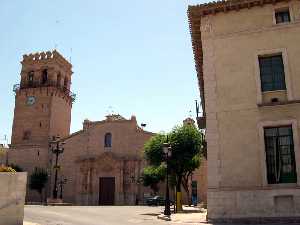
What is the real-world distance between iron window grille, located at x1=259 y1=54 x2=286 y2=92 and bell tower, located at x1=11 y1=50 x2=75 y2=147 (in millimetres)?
39038

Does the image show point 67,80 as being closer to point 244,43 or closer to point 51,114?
point 51,114

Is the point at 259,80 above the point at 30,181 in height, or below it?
above

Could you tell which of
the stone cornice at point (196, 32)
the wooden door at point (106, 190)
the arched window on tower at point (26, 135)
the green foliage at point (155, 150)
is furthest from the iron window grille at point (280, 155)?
the arched window on tower at point (26, 135)

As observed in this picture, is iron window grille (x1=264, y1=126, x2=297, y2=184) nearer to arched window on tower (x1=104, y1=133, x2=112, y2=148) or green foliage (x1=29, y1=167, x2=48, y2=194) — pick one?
arched window on tower (x1=104, y1=133, x2=112, y2=148)

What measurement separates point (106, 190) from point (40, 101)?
15478 mm

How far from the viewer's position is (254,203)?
1477 cm

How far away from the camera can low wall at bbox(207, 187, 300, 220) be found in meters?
14.4

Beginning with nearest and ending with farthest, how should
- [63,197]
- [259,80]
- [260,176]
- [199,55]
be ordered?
[260,176] → [259,80] → [199,55] → [63,197]

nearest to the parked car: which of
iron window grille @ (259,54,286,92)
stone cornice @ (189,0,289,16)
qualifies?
iron window grille @ (259,54,286,92)

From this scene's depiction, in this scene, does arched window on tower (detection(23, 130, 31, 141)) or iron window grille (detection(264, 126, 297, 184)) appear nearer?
iron window grille (detection(264, 126, 297, 184))

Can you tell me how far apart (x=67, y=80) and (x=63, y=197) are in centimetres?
1789

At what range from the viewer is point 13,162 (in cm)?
5088

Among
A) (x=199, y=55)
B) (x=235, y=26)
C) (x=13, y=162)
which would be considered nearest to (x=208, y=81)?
(x=235, y=26)

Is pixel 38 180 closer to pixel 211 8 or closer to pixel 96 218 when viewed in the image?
pixel 96 218
